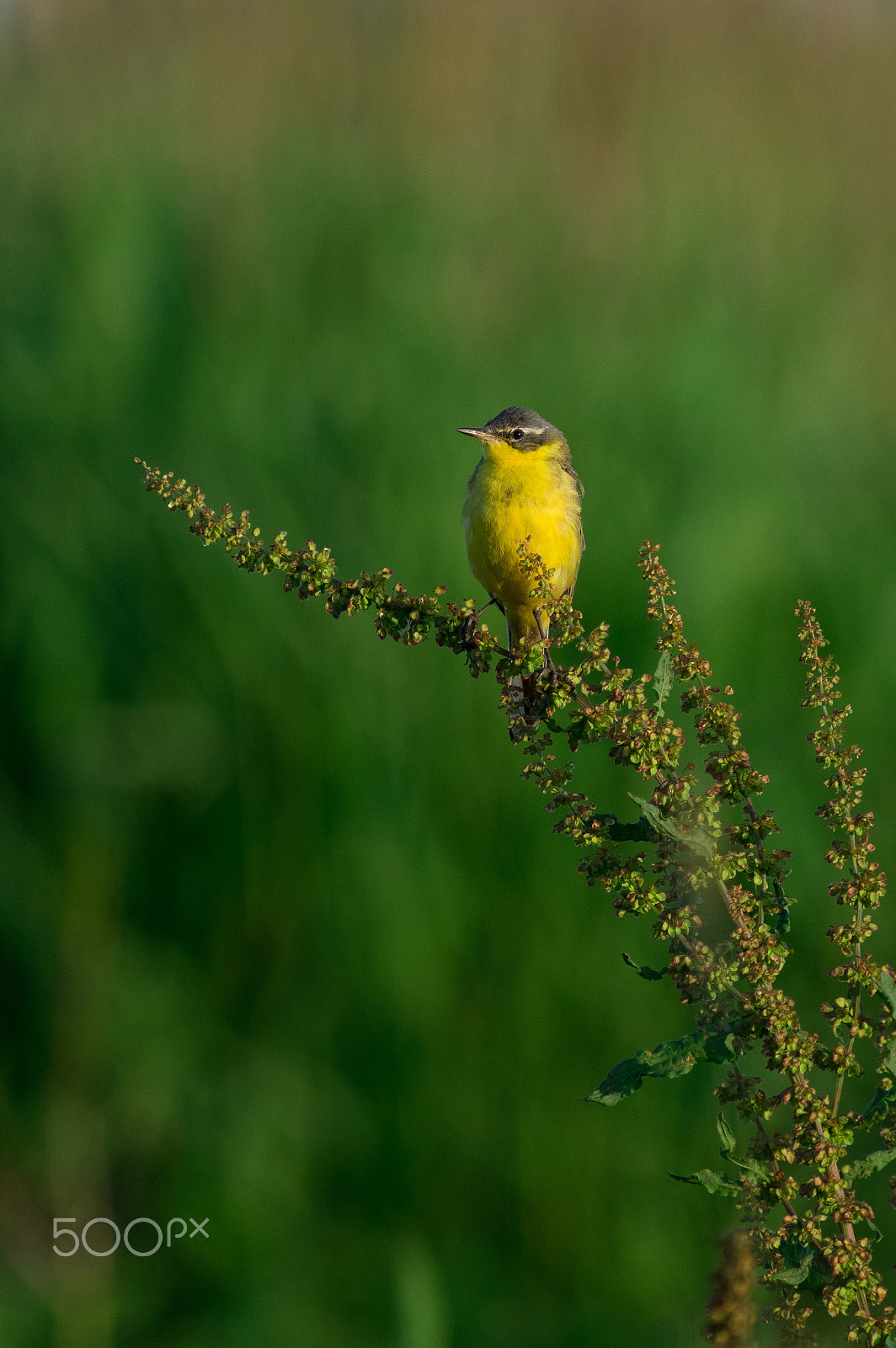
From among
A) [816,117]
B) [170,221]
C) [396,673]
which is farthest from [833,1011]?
[816,117]

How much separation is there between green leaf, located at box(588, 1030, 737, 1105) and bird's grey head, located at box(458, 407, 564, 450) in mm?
2561

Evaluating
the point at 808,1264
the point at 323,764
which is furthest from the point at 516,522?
the point at 808,1264

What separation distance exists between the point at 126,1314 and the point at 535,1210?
148cm

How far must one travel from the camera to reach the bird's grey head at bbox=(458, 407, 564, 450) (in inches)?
150

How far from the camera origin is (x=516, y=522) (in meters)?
3.50

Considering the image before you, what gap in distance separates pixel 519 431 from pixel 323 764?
5.68 ft

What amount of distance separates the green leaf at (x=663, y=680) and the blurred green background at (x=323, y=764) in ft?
11.1

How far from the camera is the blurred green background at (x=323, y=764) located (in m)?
5.02

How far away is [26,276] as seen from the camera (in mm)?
5434

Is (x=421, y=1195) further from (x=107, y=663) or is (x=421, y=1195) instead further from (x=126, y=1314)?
(x=107, y=663)

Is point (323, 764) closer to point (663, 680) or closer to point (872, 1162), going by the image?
point (663, 680)

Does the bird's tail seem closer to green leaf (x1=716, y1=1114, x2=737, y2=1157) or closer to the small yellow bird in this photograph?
green leaf (x1=716, y1=1114, x2=737, y2=1157)

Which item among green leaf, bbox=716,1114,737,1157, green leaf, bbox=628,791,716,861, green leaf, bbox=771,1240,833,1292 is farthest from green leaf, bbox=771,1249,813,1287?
green leaf, bbox=628,791,716,861

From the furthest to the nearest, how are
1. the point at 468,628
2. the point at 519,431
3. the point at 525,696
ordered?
the point at 519,431 → the point at 468,628 → the point at 525,696
